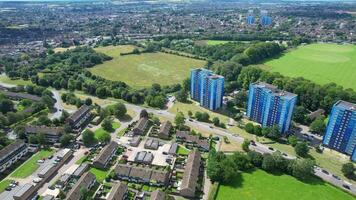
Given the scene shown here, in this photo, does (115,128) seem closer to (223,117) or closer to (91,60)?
(223,117)

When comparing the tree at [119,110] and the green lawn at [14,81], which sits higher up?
the tree at [119,110]

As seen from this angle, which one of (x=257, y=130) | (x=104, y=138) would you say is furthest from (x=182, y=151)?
(x=257, y=130)

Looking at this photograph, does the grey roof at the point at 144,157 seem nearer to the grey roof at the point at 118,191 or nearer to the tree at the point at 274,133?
the grey roof at the point at 118,191

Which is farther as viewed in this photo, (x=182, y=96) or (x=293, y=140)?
(x=182, y=96)

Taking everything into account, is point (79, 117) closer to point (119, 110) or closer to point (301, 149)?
point (119, 110)

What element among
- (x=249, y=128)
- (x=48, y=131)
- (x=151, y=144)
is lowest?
(x=249, y=128)

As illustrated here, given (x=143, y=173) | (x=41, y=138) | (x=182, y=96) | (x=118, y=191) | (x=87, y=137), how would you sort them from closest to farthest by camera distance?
(x=118, y=191), (x=143, y=173), (x=41, y=138), (x=87, y=137), (x=182, y=96)

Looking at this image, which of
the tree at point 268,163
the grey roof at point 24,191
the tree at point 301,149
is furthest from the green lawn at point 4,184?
the tree at point 301,149
